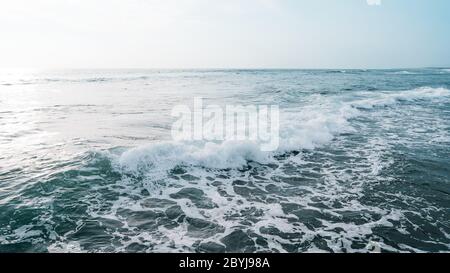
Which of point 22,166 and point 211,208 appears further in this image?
point 22,166

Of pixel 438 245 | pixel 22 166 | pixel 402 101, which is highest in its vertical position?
pixel 402 101

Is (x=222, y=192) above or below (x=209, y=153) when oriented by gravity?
below

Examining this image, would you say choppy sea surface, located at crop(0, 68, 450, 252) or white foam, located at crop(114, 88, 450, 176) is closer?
choppy sea surface, located at crop(0, 68, 450, 252)

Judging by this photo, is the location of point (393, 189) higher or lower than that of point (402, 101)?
lower

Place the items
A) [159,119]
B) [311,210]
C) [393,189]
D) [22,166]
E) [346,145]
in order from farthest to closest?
[159,119], [346,145], [22,166], [393,189], [311,210]

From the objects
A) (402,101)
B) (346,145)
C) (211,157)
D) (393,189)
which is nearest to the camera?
(393,189)

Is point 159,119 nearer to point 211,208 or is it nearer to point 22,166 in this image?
point 22,166

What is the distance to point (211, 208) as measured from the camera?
6.76 m

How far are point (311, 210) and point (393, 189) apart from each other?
2436 millimetres

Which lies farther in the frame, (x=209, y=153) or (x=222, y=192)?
(x=209, y=153)

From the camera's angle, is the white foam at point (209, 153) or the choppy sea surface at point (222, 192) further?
the white foam at point (209, 153)

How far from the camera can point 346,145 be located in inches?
459
